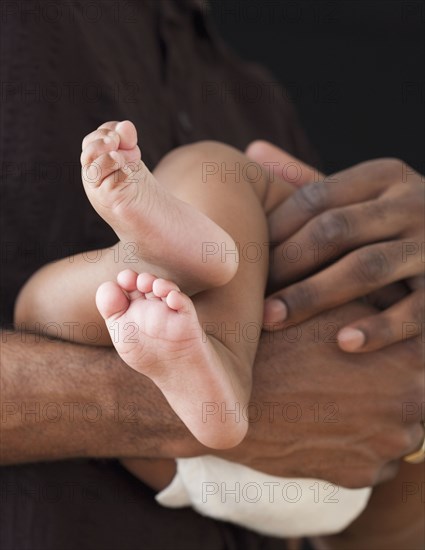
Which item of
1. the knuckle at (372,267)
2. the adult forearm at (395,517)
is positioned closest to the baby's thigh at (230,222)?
the knuckle at (372,267)

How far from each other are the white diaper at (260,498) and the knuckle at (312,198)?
0.32m

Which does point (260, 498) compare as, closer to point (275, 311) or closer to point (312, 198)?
point (275, 311)

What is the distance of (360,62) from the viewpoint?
7.33 feet

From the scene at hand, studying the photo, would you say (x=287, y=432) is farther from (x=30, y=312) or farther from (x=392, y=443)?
(x=30, y=312)

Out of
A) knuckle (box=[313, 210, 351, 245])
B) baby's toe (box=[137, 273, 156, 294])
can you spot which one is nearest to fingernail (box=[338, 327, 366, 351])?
knuckle (box=[313, 210, 351, 245])

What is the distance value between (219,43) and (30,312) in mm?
855

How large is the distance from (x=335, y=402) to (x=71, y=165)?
444 millimetres

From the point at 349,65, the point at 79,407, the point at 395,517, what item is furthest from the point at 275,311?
the point at 349,65

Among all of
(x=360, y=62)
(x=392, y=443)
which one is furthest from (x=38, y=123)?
(x=360, y=62)

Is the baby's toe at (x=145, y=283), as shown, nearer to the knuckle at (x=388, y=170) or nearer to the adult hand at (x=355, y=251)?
the adult hand at (x=355, y=251)

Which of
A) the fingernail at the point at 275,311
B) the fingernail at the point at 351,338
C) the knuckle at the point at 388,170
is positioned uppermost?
the knuckle at the point at 388,170

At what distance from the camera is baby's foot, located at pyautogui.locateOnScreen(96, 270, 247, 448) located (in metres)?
0.62

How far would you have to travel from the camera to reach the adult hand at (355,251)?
2.83 ft

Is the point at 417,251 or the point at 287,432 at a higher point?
the point at 417,251
